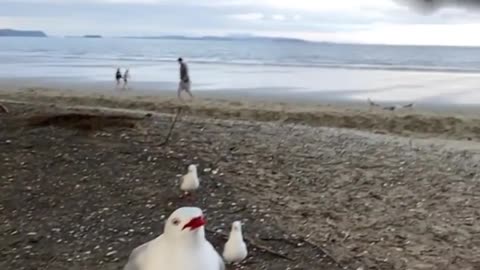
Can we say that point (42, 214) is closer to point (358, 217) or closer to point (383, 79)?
point (358, 217)

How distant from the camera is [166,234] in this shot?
261 centimetres

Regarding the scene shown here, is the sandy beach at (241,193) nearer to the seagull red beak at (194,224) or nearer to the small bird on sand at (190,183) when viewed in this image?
the small bird on sand at (190,183)

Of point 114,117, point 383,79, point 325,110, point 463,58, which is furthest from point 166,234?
point 463,58

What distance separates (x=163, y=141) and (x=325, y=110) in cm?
852

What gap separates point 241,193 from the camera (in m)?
5.09

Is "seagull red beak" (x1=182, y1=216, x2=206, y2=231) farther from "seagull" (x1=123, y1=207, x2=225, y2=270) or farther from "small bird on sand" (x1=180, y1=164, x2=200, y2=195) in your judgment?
"small bird on sand" (x1=180, y1=164, x2=200, y2=195)

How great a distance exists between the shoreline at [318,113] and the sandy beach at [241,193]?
4.15m

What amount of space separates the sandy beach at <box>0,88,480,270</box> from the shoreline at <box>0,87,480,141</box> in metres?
4.15

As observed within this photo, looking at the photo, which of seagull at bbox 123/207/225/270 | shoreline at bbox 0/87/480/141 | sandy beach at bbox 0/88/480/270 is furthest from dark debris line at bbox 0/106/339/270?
shoreline at bbox 0/87/480/141

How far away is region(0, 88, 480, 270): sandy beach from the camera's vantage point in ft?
13.3

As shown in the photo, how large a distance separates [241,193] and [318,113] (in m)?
8.87

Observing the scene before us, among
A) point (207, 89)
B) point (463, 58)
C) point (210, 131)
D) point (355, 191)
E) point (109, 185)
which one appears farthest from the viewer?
point (463, 58)

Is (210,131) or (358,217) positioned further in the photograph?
(210,131)

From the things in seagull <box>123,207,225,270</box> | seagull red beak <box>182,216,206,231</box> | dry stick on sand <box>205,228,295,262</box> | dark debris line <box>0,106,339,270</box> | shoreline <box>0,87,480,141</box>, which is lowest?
shoreline <box>0,87,480,141</box>
